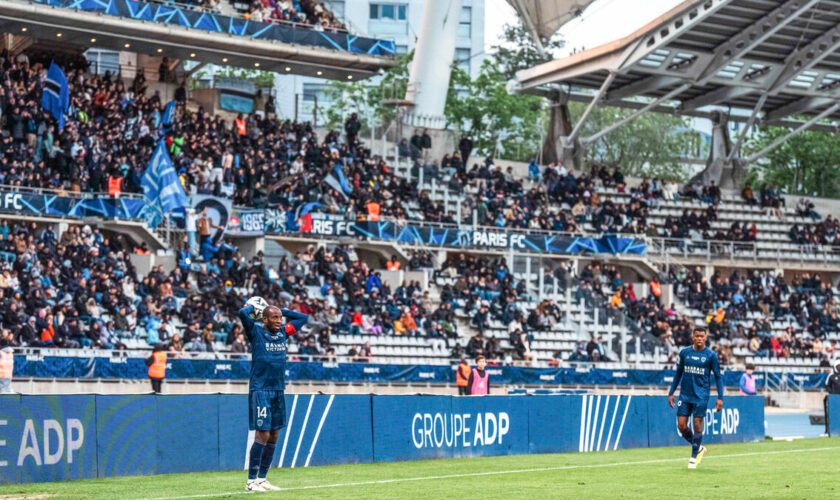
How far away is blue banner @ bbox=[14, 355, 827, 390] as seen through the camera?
111 feet

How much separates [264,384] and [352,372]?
24.1 m

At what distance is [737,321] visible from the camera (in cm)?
5634

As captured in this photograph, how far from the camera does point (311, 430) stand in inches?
816

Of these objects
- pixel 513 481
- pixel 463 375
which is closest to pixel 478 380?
pixel 463 375

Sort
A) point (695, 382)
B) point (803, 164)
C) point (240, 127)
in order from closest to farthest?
1. point (695, 382)
2. point (240, 127)
3. point (803, 164)

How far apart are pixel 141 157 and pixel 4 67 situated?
5177 millimetres

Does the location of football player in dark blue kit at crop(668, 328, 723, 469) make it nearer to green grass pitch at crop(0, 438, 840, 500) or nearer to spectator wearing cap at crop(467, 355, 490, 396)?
green grass pitch at crop(0, 438, 840, 500)

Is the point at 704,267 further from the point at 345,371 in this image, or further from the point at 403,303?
the point at 345,371

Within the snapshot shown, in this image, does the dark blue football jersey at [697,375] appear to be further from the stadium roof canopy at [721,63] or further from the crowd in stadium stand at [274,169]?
the stadium roof canopy at [721,63]

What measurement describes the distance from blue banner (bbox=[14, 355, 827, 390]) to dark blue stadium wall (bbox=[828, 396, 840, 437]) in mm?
11572

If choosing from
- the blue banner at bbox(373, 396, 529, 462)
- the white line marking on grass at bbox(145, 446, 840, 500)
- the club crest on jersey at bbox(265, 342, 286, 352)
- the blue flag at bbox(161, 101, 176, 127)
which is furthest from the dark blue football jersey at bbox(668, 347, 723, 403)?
the blue flag at bbox(161, 101, 176, 127)

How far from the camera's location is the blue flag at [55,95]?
45.6m

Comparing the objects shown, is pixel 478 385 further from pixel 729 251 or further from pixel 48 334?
pixel 729 251

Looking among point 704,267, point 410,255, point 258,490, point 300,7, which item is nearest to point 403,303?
point 410,255
